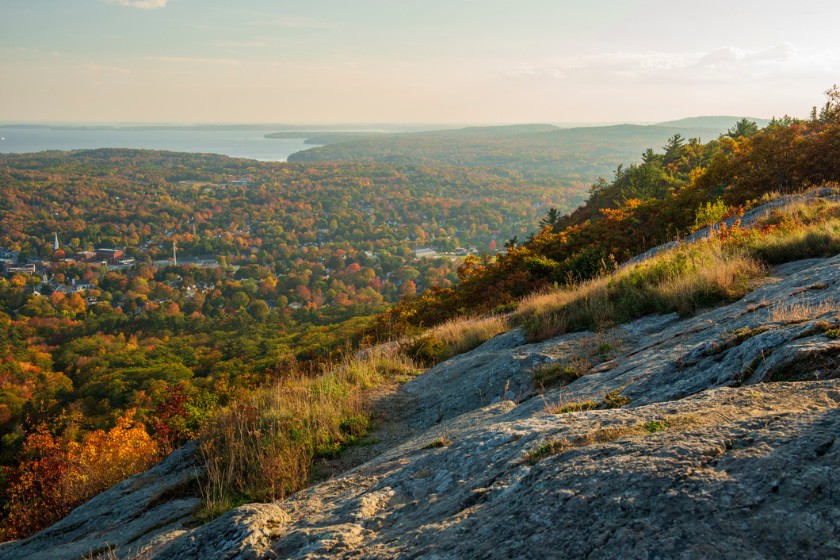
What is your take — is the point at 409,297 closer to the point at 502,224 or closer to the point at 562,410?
the point at 562,410

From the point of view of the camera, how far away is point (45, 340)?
4609 cm

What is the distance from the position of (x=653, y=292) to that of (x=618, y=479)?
4.87 metres

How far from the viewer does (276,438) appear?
4422mm

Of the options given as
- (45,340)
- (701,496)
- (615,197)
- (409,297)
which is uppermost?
(615,197)

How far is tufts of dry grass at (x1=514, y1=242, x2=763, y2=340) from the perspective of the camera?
212 inches

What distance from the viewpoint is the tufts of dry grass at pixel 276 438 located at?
3.70 metres

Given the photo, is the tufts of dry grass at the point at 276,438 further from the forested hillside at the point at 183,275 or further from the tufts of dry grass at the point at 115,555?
the forested hillside at the point at 183,275

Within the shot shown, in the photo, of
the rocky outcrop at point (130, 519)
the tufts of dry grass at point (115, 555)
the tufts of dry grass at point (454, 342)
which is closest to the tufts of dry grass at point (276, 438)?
the rocky outcrop at point (130, 519)

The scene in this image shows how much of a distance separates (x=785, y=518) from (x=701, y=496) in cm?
25

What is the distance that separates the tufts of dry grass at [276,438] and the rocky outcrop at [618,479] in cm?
36

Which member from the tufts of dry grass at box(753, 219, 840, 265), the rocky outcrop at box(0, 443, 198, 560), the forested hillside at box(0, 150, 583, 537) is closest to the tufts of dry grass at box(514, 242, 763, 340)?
the tufts of dry grass at box(753, 219, 840, 265)

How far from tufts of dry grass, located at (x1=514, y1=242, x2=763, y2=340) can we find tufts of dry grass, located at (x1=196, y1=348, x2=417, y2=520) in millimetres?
2905

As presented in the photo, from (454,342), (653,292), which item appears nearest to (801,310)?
(653,292)

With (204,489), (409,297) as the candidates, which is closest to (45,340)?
(409,297)
